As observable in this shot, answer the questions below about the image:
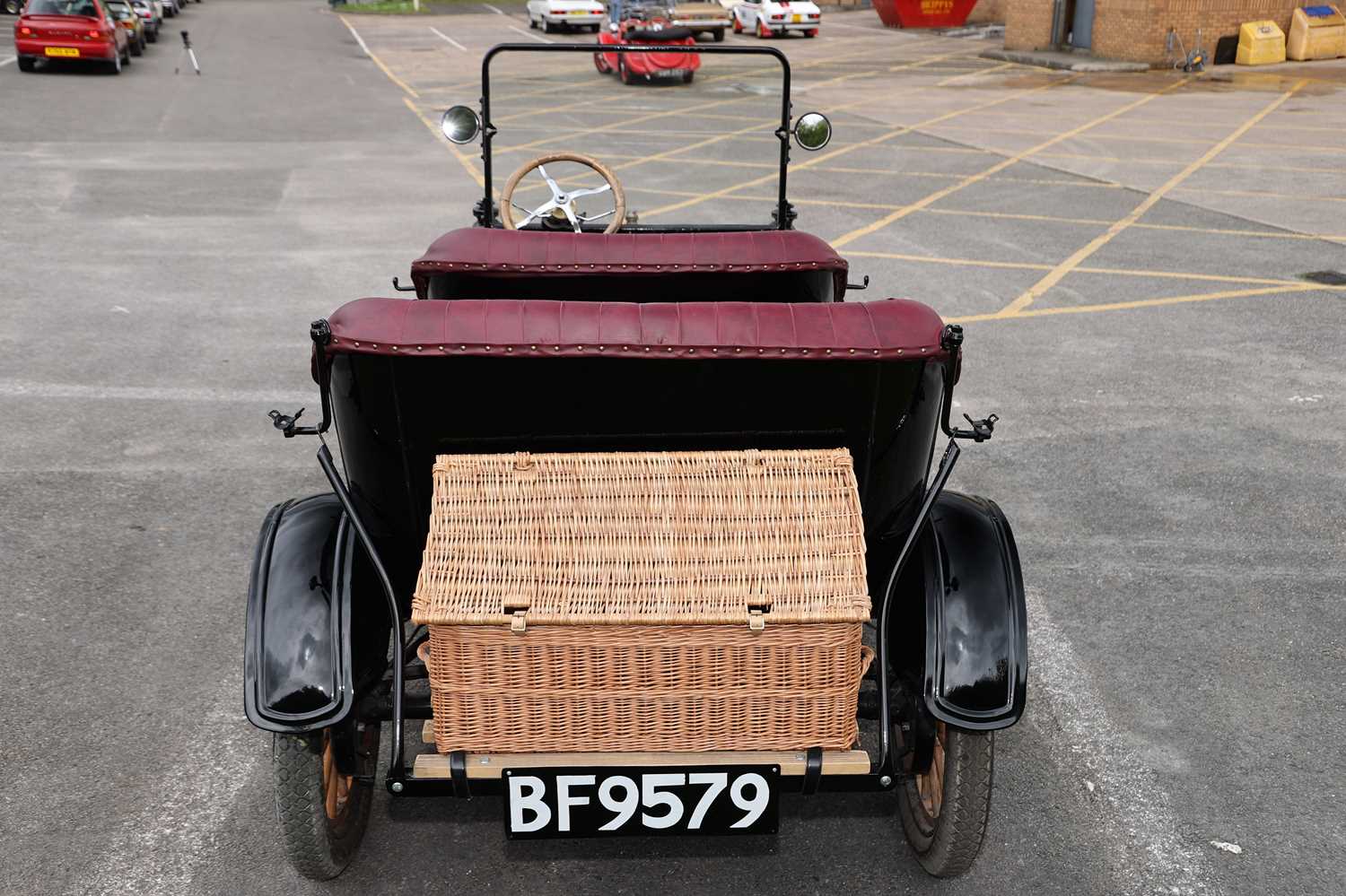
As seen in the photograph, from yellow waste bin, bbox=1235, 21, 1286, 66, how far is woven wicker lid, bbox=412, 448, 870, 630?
24245 mm

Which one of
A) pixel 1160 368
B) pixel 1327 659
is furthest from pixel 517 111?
pixel 1327 659

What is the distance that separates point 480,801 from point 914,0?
113 ft

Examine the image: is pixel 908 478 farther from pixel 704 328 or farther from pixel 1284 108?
pixel 1284 108

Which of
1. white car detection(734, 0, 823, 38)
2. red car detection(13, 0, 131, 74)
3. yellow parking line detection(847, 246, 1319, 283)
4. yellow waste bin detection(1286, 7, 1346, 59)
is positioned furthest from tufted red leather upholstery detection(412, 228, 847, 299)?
white car detection(734, 0, 823, 38)

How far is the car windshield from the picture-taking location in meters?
21.8

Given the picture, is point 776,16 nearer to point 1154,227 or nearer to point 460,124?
point 1154,227

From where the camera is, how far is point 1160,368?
6883 mm

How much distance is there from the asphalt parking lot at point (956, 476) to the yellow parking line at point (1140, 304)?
4cm

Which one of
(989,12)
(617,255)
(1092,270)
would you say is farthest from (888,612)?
(989,12)

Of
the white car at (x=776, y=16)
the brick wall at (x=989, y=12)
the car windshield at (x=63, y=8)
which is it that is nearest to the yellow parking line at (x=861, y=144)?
the white car at (x=776, y=16)

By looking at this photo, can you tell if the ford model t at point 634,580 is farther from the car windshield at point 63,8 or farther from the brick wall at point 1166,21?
the brick wall at point 1166,21

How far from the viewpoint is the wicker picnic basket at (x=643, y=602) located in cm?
258

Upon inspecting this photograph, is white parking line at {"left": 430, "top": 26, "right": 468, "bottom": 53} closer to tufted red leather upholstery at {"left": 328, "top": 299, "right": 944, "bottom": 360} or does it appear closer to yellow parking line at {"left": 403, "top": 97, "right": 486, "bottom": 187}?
yellow parking line at {"left": 403, "top": 97, "right": 486, "bottom": 187}

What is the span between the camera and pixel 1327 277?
29.1ft
